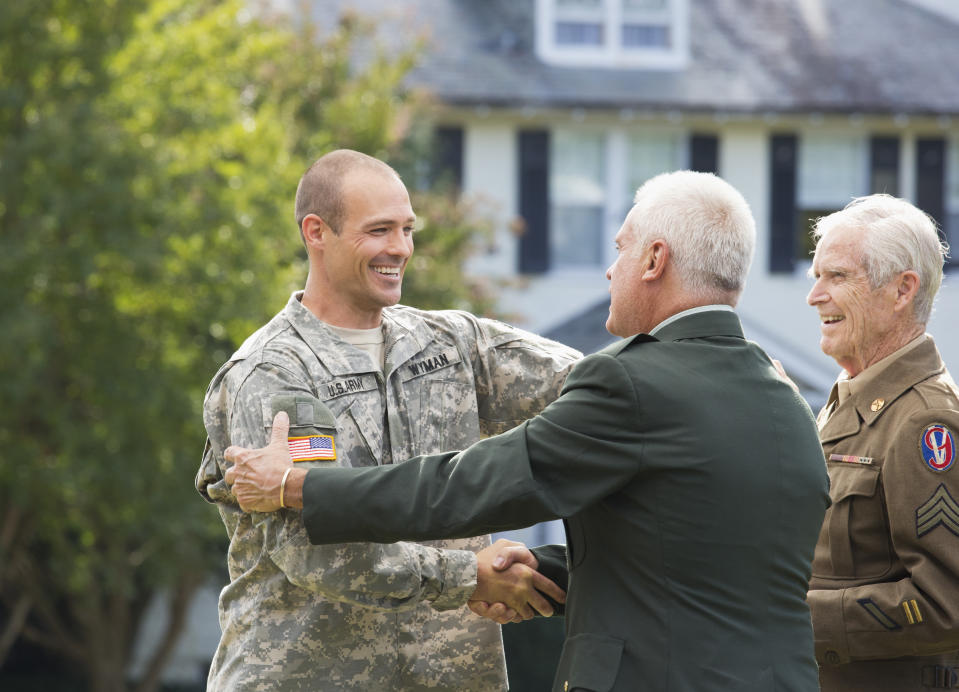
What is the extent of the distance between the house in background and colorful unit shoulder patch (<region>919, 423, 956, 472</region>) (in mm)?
13142

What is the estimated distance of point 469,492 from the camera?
2980 millimetres

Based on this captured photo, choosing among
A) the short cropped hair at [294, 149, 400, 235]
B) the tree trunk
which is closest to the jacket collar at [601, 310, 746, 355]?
the short cropped hair at [294, 149, 400, 235]

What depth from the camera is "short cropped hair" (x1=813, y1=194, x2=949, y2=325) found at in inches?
142

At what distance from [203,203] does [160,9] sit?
163cm

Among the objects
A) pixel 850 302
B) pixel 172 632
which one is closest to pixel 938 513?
pixel 850 302

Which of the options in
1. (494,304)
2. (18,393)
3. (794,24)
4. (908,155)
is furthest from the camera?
(794,24)

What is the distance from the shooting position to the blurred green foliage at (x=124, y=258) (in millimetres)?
9906

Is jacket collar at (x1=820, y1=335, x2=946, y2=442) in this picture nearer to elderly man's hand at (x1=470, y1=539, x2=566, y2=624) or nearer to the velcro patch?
elderly man's hand at (x1=470, y1=539, x2=566, y2=624)

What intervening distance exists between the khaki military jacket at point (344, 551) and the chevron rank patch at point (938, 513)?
1147 millimetres

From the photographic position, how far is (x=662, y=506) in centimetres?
291

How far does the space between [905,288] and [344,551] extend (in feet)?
5.62

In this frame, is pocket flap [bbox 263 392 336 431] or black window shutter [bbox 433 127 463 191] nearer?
pocket flap [bbox 263 392 336 431]

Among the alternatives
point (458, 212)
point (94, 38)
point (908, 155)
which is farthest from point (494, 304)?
point (908, 155)

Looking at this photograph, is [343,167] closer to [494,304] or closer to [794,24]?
[494,304]
